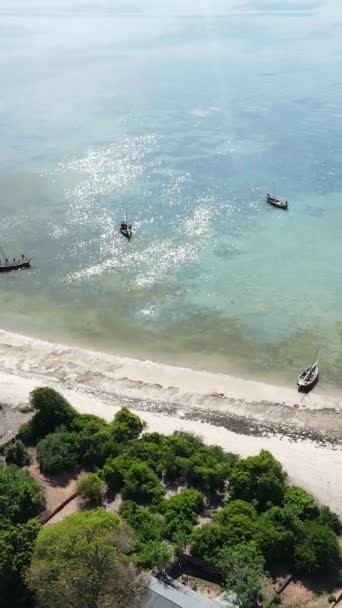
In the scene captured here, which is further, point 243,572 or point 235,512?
point 235,512

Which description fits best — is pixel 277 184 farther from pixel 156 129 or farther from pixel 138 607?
pixel 138 607

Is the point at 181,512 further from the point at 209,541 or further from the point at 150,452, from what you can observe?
the point at 150,452

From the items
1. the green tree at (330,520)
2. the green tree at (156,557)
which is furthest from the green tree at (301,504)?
the green tree at (156,557)

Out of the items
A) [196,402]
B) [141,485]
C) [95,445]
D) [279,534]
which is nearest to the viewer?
[279,534]

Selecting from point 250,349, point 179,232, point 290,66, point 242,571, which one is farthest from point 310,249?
point 290,66

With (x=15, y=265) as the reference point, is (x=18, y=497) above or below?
below

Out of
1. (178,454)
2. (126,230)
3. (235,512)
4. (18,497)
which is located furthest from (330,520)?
(126,230)

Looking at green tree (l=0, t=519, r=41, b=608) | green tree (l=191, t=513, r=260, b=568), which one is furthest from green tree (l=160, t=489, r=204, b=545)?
green tree (l=0, t=519, r=41, b=608)
